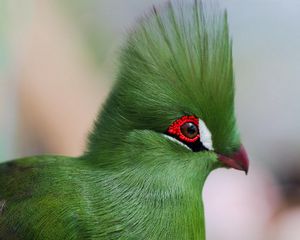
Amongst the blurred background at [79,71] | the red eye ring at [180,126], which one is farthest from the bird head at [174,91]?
the blurred background at [79,71]

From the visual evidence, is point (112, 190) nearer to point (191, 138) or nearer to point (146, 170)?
point (146, 170)

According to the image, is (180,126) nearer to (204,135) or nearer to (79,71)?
(204,135)

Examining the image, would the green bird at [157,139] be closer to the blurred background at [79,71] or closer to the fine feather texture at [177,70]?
the fine feather texture at [177,70]

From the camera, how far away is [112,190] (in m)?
1.09

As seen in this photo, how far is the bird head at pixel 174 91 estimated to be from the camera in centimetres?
107

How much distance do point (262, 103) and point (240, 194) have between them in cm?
52

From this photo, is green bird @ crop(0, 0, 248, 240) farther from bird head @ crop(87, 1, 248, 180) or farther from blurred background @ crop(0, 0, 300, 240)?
blurred background @ crop(0, 0, 300, 240)

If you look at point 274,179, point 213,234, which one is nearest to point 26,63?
point 213,234

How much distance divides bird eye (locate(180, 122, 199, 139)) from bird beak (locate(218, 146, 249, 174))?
0.08m

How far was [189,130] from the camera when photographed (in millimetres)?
1068

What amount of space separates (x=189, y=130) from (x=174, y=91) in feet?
0.26

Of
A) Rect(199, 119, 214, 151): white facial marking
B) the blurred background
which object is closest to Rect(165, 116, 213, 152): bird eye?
Rect(199, 119, 214, 151): white facial marking

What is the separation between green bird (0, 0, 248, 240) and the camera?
1.07 meters

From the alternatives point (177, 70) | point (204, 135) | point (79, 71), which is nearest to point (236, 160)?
point (204, 135)
